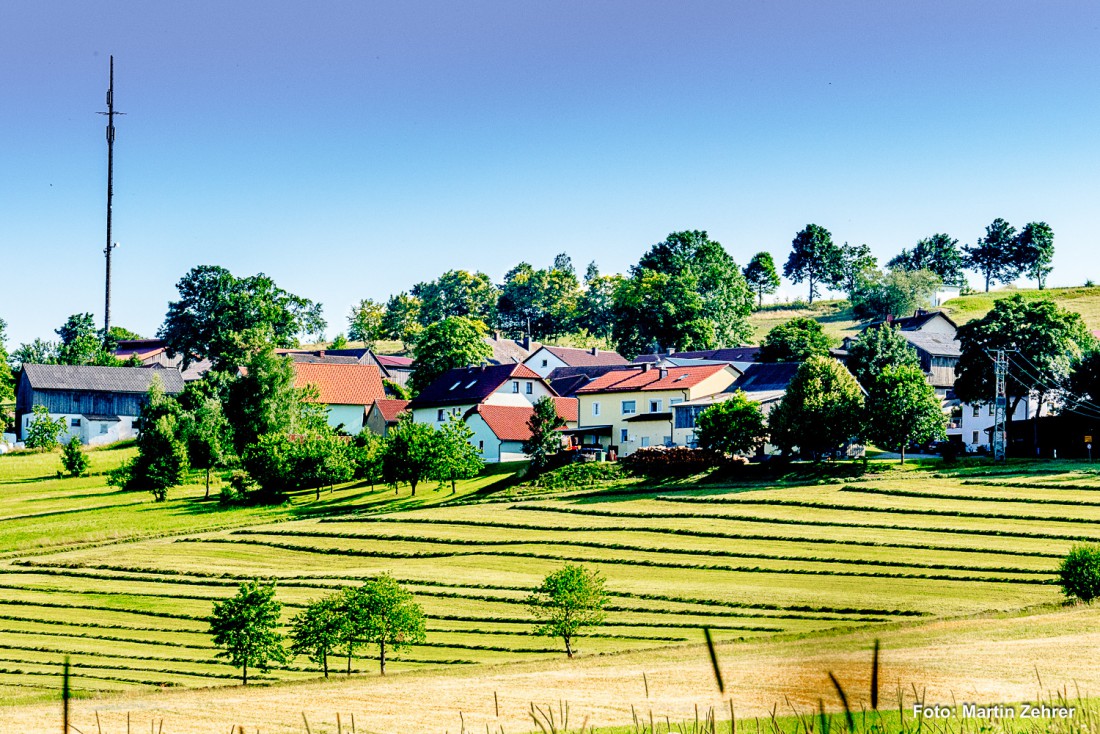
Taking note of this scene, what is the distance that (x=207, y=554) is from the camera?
206 feet

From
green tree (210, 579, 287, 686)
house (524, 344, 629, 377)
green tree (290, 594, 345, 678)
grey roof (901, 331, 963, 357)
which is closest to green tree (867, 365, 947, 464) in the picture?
green tree (290, 594, 345, 678)

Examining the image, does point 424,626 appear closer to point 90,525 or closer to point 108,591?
point 108,591

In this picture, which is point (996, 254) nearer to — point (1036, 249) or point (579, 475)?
point (1036, 249)

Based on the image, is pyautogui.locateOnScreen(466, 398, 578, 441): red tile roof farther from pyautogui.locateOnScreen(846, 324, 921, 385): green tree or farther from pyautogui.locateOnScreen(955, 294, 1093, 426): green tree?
pyautogui.locateOnScreen(955, 294, 1093, 426): green tree

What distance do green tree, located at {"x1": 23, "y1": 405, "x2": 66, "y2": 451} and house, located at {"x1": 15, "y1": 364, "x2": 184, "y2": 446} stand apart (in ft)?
14.6

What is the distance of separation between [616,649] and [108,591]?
90.2ft

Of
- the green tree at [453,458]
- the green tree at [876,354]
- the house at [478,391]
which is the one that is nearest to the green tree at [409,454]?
the green tree at [453,458]

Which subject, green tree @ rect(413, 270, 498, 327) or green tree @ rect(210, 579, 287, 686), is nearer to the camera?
green tree @ rect(210, 579, 287, 686)

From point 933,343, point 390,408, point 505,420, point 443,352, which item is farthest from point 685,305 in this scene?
point 505,420

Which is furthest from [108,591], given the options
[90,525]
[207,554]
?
[90,525]

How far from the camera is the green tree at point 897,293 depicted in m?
160

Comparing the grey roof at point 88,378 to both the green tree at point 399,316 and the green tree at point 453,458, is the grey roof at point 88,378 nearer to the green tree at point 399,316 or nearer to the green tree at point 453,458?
the green tree at point 453,458

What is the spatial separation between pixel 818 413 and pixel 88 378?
7878 centimetres

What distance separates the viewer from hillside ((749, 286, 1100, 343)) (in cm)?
15412
